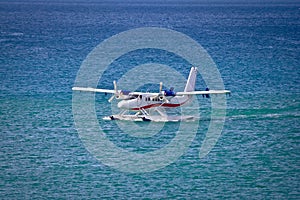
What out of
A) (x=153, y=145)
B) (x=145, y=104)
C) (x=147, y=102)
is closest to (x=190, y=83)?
(x=147, y=102)

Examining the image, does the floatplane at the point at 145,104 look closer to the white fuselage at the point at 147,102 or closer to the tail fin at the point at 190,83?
the white fuselage at the point at 147,102

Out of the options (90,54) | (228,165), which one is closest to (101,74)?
(90,54)

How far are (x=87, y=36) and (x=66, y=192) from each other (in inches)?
5389

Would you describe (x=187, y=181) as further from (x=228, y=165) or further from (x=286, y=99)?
(x=286, y=99)

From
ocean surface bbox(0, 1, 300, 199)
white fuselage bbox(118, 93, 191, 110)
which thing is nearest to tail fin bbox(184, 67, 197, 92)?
ocean surface bbox(0, 1, 300, 199)

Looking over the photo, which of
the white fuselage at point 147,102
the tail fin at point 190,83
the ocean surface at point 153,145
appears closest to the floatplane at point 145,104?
the white fuselage at point 147,102

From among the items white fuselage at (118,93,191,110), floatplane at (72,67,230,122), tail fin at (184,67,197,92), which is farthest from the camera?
tail fin at (184,67,197,92)

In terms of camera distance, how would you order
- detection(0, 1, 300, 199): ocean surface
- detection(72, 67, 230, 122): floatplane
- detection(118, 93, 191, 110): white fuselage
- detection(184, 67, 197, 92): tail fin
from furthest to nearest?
detection(184, 67, 197, 92): tail fin → detection(72, 67, 230, 122): floatplane → detection(118, 93, 191, 110): white fuselage → detection(0, 1, 300, 199): ocean surface

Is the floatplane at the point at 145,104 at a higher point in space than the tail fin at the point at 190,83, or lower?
lower

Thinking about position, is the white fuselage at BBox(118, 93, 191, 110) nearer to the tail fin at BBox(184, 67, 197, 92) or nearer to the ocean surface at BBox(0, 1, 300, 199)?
the ocean surface at BBox(0, 1, 300, 199)

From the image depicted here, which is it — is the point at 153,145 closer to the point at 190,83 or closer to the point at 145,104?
the point at 145,104

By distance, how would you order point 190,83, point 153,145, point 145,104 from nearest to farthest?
point 153,145 < point 145,104 < point 190,83

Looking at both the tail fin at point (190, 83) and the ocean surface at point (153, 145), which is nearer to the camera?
the ocean surface at point (153, 145)

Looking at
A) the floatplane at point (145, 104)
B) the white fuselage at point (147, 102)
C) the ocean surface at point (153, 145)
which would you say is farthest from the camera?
the floatplane at point (145, 104)
